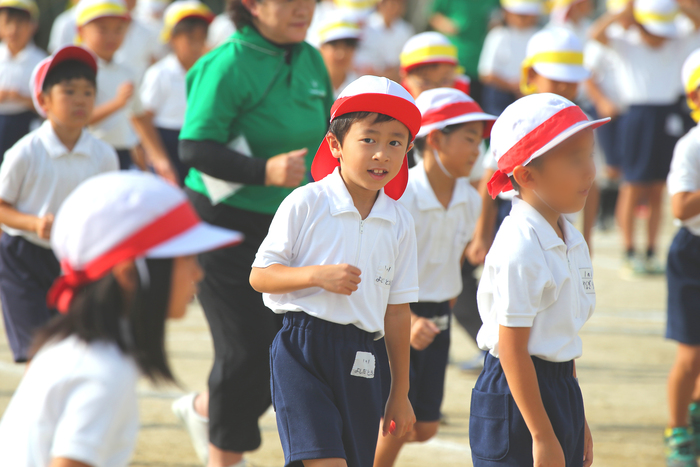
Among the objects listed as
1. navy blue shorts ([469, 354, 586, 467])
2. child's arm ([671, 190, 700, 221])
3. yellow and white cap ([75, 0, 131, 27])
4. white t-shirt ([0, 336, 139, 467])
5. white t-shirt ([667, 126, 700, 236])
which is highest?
yellow and white cap ([75, 0, 131, 27])

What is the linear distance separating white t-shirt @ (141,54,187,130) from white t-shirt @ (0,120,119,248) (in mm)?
4186

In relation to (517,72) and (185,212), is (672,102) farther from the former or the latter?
(185,212)

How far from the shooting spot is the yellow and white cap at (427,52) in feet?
17.5

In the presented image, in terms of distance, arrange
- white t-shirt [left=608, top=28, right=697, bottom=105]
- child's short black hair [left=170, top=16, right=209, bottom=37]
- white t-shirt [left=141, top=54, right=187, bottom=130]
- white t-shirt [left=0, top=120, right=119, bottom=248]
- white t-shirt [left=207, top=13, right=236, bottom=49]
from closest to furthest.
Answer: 1. white t-shirt [left=0, top=120, right=119, bottom=248]
2. child's short black hair [left=170, top=16, right=209, bottom=37]
3. white t-shirt [left=141, top=54, right=187, bottom=130]
4. white t-shirt [left=608, top=28, right=697, bottom=105]
5. white t-shirt [left=207, top=13, right=236, bottom=49]

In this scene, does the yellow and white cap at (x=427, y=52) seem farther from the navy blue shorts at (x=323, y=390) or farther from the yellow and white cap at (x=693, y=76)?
the navy blue shorts at (x=323, y=390)

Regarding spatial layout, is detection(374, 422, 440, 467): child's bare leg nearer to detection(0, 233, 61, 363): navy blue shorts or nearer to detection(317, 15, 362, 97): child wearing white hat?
detection(0, 233, 61, 363): navy blue shorts

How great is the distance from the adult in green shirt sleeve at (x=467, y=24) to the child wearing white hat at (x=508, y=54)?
2.26 feet

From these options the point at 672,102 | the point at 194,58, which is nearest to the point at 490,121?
the point at 194,58

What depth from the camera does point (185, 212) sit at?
2.02 m

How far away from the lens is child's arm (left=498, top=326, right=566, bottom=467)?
2553 millimetres

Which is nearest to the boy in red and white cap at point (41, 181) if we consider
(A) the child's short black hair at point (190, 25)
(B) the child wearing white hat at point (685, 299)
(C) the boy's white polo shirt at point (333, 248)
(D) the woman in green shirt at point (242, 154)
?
(D) the woman in green shirt at point (242, 154)

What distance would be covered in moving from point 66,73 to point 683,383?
3.45 metres

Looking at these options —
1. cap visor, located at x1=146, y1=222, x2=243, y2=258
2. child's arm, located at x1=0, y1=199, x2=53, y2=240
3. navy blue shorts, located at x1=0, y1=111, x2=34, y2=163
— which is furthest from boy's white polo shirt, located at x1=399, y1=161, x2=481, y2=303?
navy blue shorts, located at x1=0, y1=111, x2=34, y2=163

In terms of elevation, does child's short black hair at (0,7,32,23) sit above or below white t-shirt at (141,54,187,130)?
above
